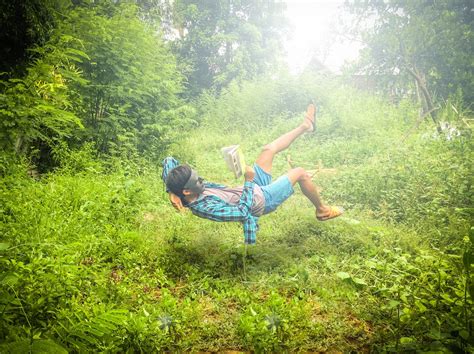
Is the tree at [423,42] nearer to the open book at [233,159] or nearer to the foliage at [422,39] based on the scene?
the foliage at [422,39]

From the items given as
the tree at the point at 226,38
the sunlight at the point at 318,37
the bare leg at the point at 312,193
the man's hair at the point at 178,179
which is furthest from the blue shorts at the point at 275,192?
the tree at the point at 226,38

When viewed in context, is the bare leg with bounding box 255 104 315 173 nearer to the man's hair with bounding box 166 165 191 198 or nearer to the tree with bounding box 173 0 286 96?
the man's hair with bounding box 166 165 191 198

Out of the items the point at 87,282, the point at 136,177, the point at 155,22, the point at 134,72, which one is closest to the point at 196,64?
the point at 155,22

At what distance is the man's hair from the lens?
3.02 metres

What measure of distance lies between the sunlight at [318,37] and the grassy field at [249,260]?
207cm

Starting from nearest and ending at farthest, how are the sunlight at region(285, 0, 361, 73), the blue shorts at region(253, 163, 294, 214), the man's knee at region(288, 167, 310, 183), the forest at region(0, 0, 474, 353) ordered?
the forest at region(0, 0, 474, 353)
the blue shorts at region(253, 163, 294, 214)
the man's knee at region(288, 167, 310, 183)
the sunlight at region(285, 0, 361, 73)

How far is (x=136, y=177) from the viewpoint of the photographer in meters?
4.44

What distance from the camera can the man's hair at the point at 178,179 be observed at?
9.89 feet

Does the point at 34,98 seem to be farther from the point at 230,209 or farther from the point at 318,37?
the point at 318,37

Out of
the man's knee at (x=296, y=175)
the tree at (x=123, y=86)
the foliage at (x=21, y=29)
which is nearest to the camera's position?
the foliage at (x=21, y=29)

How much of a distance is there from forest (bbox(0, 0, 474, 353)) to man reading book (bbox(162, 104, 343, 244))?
0.97 feet

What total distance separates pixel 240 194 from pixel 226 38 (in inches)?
208

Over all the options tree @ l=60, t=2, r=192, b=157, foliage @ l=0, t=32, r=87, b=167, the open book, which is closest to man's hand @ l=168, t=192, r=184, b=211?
the open book

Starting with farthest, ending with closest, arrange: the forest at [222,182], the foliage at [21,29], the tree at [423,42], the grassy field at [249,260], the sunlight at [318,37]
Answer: the tree at [423,42] < the sunlight at [318,37] < the foliage at [21,29] < the forest at [222,182] < the grassy field at [249,260]
